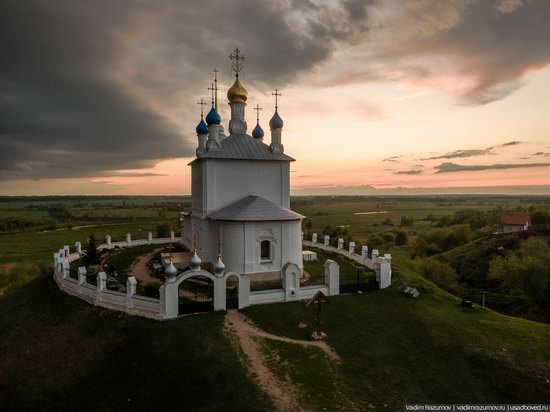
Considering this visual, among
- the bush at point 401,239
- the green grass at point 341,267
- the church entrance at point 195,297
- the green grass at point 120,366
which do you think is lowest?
the bush at point 401,239

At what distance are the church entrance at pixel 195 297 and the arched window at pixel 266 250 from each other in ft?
10.8

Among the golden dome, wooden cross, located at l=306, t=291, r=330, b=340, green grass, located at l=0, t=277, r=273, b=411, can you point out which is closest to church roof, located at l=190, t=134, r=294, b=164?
the golden dome

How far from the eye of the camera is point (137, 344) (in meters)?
13.3

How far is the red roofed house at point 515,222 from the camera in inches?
2073

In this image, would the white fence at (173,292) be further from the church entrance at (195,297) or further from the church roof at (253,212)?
the church roof at (253,212)

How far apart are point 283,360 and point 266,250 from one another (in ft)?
28.0

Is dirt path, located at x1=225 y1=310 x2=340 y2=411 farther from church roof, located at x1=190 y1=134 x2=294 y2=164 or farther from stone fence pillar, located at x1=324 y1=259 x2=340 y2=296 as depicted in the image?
church roof, located at x1=190 y1=134 x2=294 y2=164

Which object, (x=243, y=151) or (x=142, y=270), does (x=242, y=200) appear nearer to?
(x=243, y=151)

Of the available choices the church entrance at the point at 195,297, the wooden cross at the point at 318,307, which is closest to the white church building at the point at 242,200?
the church entrance at the point at 195,297

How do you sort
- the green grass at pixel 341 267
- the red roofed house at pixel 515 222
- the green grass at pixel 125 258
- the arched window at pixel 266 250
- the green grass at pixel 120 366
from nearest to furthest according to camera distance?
the green grass at pixel 120 366 < the arched window at pixel 266 250 < the green grass at pixel 341 267 < the green grass at pixel 125 258 < the red roofed house at pixel 515 222

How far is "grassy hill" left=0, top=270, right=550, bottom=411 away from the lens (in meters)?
10.9

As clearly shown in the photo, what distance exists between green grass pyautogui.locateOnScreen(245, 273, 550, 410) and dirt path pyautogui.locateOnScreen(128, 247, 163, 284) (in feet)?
26.5

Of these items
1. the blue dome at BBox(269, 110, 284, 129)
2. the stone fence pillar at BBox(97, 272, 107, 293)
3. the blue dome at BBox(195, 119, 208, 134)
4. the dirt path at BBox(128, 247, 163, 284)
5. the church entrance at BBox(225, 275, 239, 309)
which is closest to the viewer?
the church entrance at BBox(225, 275, 239, 309)

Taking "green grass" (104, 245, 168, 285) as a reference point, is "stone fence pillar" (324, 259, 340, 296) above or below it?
above
